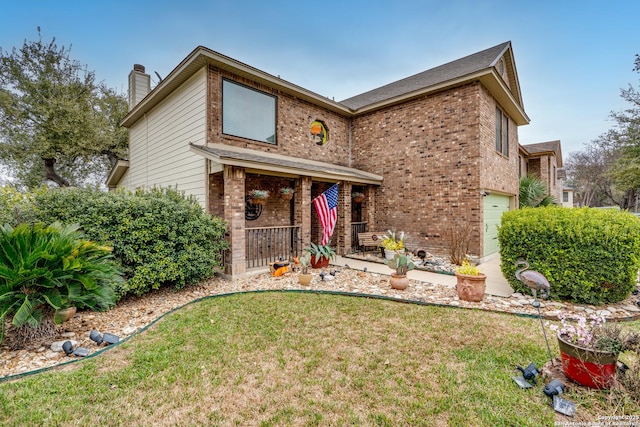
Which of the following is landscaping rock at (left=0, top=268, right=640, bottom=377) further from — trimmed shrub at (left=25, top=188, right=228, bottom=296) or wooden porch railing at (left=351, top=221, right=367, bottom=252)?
wooden porch railing at (left=351, top=221, right=367, bottom=252)

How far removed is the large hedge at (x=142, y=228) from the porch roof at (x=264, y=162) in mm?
1354

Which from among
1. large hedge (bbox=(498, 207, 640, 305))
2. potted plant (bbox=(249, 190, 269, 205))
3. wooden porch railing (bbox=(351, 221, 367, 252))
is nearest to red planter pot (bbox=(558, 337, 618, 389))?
large hedge (bbox=(498, 207, 640, 305))

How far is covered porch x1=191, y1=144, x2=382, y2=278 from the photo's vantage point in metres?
6.57

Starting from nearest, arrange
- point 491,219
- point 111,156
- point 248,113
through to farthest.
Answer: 1. point 248,113
2. point 491,219
3. point 111,156

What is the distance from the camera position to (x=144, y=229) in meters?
5.20

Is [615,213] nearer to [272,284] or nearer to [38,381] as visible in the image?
[272,284]

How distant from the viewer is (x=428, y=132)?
952 centimetres

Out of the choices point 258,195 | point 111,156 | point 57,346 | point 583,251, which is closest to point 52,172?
point 111,156

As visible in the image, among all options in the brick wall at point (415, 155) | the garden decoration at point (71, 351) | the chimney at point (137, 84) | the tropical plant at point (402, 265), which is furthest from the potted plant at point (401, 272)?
the chimney at point (137, 84)

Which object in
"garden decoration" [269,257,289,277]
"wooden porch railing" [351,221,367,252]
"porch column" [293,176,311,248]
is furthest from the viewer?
"wooden porch railing" [351,221,367,252]

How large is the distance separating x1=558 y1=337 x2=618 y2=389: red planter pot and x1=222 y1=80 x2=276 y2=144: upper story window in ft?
27.0

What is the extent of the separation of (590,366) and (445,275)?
188 inches

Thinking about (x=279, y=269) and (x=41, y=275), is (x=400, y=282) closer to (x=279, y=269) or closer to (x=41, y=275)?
(x=279, y=269)

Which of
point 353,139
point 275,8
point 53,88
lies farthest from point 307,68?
point 53,88
